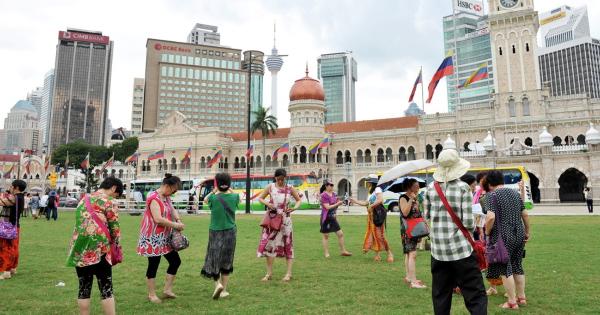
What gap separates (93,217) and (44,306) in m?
1.95

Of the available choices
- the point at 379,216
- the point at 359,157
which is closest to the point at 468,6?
the point at 359,157

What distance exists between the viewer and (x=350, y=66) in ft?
554

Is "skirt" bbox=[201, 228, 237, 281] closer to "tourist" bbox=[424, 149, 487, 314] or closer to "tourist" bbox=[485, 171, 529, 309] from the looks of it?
"tourist" bbox=[424, 149, 487, 314]

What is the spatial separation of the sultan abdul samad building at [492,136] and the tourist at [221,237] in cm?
2808

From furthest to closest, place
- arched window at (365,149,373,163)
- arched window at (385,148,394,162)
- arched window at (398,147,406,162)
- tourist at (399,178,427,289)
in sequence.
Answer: arched window at (365,149,373,163) < arched window at (385,148,394,162) < arched window at (398,147,406,162) < tourist at (399,178,427,289)

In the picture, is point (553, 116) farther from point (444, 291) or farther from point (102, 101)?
point (102, 101)

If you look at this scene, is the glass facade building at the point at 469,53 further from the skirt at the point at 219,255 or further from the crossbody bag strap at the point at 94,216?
the crossbody bag strap at the point at 94,216

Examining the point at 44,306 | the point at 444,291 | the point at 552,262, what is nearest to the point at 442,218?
the point at 444,291

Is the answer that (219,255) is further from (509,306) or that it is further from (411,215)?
(509,306)

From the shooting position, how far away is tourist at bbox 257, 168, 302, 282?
6.34 m

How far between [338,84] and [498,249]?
164 metres

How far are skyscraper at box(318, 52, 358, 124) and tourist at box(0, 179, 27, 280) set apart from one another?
158m

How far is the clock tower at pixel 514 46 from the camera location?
37.2 m

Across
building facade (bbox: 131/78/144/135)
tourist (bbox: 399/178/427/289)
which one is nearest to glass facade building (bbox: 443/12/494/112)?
tourist (bbox: 399/178/427/289)
